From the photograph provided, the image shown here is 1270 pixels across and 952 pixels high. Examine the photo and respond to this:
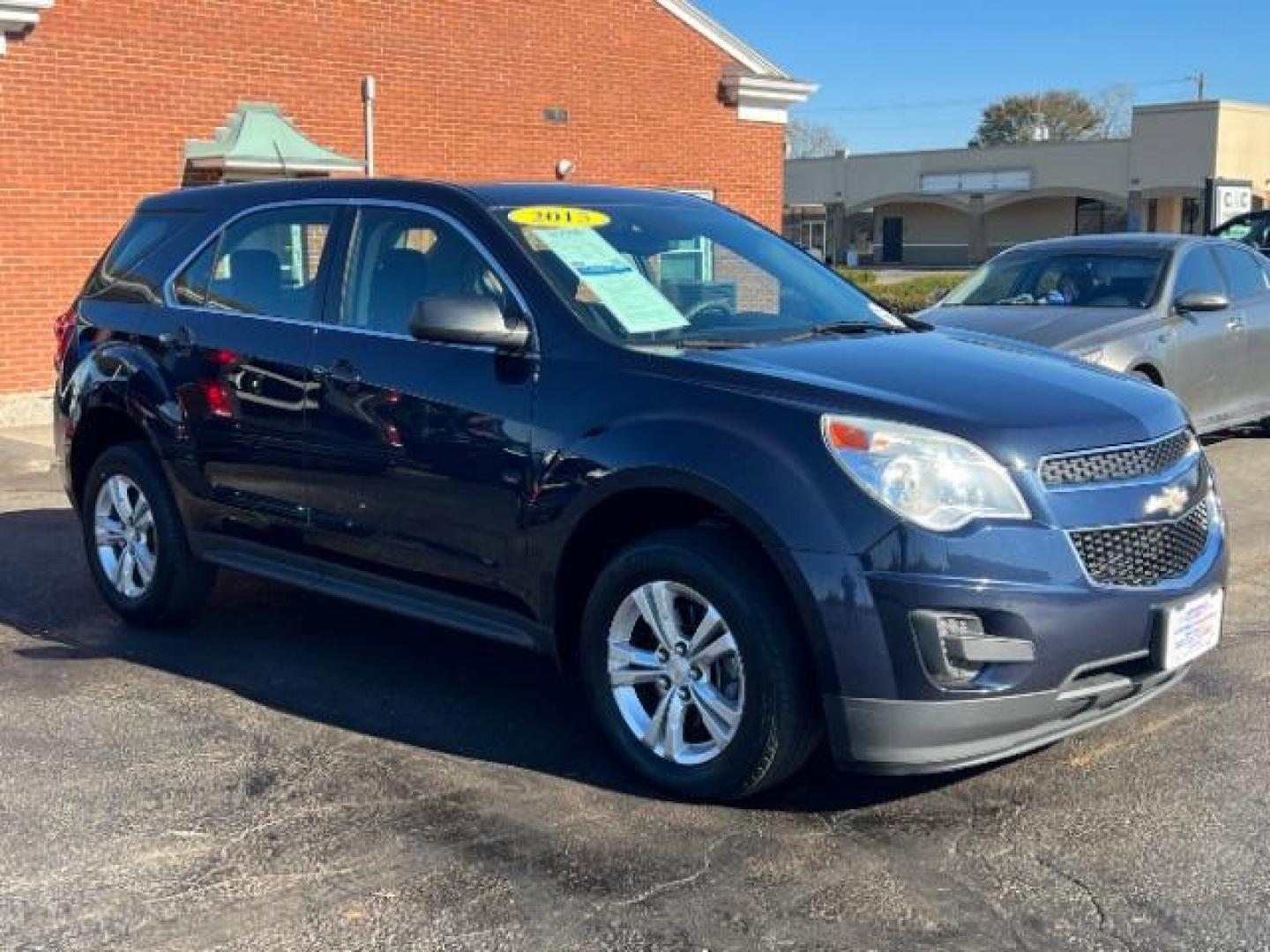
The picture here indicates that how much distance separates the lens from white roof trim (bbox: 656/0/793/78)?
17.4 meters

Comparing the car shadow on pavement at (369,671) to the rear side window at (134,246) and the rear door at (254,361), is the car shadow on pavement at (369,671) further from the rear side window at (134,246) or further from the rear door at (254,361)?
the rear side window at (134,246)

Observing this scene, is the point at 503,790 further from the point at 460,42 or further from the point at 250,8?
the point at 460,42

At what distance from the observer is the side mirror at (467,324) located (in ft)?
14.7

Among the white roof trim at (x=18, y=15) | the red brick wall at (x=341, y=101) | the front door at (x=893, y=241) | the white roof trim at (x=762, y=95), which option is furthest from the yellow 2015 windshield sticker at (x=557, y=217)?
the front door at (x=893, y=241)

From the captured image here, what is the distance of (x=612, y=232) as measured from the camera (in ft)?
16.5

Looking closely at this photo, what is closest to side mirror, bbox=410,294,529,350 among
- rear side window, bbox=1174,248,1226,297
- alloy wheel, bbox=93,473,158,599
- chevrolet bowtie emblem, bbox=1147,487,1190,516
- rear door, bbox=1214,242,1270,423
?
chevrolet bowtie emblem, bbox=1147,487,1190,516

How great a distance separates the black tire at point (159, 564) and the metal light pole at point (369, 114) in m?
9.35

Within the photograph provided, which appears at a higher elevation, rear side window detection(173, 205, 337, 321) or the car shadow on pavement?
rear side window detection(173, 205, 337, 321)

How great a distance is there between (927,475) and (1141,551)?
2.28 ft

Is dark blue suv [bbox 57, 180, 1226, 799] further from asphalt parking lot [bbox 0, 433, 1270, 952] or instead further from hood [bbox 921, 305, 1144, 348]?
hood [bbox 921, 305, 1144, 348]

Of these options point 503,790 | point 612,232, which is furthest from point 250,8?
point 503,790

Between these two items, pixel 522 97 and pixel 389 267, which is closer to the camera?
pixel 389 267

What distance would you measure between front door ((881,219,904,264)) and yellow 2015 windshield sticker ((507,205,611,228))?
61534 mm

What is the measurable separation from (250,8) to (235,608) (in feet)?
30.8
